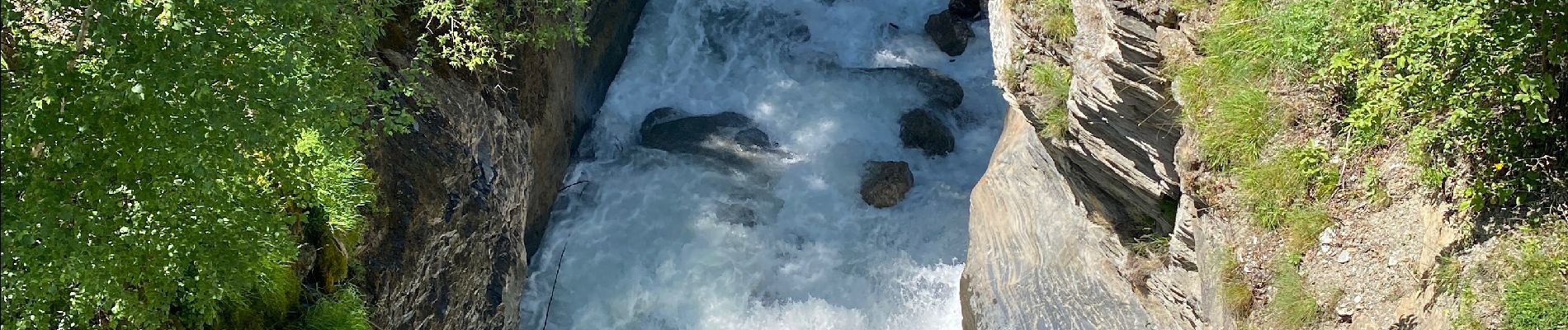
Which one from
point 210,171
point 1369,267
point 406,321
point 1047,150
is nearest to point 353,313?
point 406,321

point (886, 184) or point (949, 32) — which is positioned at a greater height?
point (949, 32)

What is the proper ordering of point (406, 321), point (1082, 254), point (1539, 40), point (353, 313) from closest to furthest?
point (1539, 40) < point (353, 313) < point (406, 321) < point (1082, 254)

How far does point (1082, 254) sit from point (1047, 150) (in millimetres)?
1193

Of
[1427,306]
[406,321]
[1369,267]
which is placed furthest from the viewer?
[406,321]

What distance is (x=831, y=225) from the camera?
16.8 metres

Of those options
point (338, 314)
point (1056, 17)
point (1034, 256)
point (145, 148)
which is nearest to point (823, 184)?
point (1034, 256)

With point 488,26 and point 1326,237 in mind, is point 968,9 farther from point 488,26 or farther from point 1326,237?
point 1326,237

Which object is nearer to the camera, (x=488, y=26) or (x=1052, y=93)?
(x=1052, y=93)

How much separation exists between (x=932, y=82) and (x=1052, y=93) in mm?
8228

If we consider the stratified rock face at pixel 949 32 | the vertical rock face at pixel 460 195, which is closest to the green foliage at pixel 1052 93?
the vertical rock face at pixel 460 195

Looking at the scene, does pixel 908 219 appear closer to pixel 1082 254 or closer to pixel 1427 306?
pixel 1082 254

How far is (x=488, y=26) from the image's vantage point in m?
11.8

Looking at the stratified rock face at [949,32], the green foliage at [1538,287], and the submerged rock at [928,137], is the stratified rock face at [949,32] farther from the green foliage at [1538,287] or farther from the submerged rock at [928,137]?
the green foliage at [1538,287]

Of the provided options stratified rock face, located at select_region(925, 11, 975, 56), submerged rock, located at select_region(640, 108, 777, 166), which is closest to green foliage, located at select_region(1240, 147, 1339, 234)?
submerged rock, located at select_region(640, 108, 777, 166)
